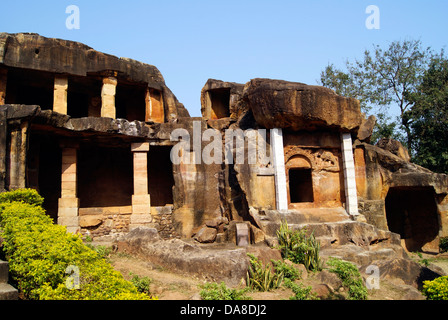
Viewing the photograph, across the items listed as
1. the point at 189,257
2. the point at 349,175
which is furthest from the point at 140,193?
the point at 349,175

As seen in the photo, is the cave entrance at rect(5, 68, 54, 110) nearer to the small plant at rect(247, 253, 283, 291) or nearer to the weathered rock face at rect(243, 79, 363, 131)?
the weathered rock face at rect(243, 79, 363, 131)

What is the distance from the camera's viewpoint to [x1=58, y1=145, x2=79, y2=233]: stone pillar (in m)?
13.7

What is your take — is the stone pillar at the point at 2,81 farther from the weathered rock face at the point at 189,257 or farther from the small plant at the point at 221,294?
the small plant at the point at 221,294

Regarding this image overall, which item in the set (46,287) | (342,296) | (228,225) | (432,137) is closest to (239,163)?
(228,225)

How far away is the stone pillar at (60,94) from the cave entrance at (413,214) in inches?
512

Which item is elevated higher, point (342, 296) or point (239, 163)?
point (239, 163)

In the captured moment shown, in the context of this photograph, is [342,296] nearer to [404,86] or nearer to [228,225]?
[228,225]

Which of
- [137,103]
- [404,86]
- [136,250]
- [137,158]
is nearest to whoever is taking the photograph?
[136,250]

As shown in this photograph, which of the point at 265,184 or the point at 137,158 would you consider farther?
the point at 137,158

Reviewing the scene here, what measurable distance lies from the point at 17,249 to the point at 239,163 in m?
8.13

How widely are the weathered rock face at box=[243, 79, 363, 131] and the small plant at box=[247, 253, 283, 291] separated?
19.3ft

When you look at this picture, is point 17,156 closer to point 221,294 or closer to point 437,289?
point 221,294

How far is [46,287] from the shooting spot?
4.96m

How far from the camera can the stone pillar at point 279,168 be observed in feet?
41.9
